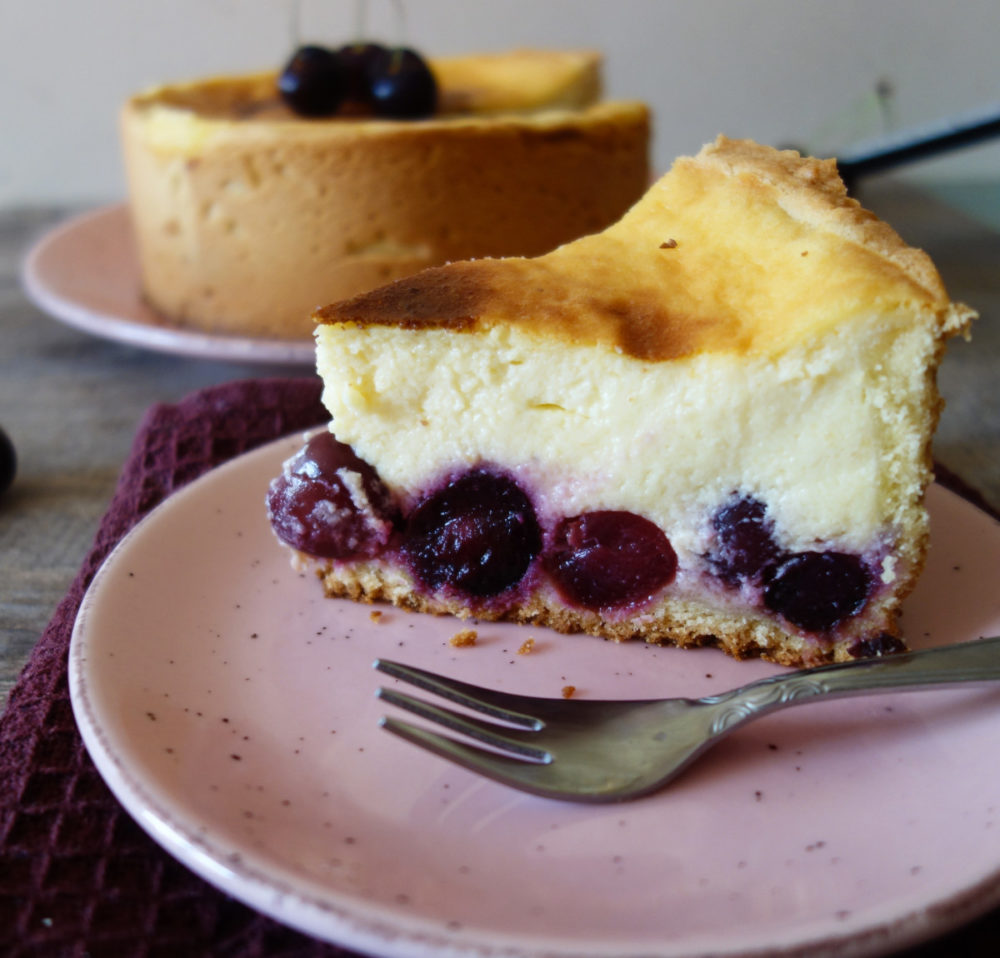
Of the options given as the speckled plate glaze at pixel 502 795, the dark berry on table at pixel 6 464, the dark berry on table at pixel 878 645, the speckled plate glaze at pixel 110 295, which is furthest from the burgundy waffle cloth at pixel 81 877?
the speckled plate glaze at pixel 110 295

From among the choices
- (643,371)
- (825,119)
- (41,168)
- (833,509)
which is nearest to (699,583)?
(833,509)

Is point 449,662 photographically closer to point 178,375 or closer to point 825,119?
point 178,375

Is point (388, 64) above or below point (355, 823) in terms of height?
above

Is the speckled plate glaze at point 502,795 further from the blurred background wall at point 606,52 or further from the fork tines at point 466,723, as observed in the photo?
the blurred background wall at point 606,52

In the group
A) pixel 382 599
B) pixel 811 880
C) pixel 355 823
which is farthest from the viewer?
pixel 382 599

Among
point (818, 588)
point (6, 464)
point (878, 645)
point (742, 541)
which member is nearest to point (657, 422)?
point (742, 541)

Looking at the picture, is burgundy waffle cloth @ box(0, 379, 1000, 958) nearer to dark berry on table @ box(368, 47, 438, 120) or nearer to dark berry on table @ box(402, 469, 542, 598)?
dark berry on table @ box(402, 469, 542, 598)

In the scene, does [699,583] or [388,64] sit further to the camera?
[388,64]

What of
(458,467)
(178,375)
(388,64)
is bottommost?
(178,375)
